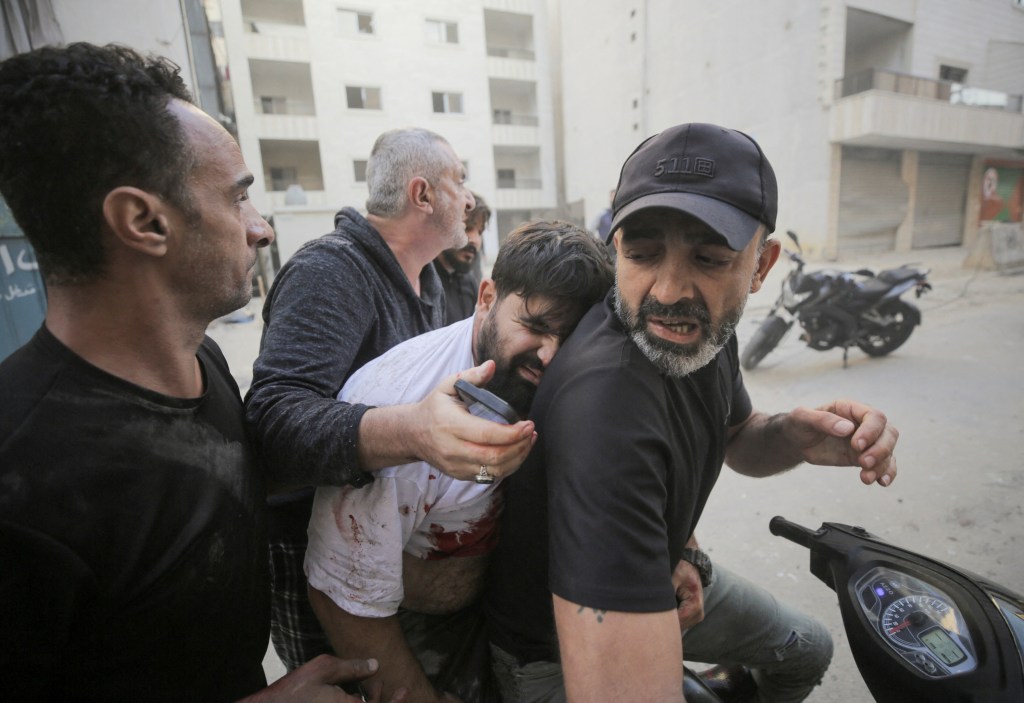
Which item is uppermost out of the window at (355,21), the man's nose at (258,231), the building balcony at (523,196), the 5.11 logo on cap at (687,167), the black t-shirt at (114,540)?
the window at (355,21)

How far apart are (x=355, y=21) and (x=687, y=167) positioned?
21.3 metres

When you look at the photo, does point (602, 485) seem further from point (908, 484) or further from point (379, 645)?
point (908, 484)

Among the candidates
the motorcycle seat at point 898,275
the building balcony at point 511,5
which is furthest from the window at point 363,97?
the motorcycle seat at point 898,275

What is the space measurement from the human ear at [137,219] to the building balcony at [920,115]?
17.1 m

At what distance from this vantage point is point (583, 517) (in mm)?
969

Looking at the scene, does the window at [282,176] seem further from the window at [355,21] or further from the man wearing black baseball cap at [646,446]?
the man wearing black baseball cap at [646,446]

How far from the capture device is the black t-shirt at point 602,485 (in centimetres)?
95

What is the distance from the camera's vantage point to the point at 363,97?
1925cm

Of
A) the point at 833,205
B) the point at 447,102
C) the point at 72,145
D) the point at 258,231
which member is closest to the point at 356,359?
the point at 258,231

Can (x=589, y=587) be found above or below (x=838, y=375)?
above

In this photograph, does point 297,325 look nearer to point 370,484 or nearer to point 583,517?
point 370,484

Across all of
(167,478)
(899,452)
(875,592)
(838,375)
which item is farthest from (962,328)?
(167,478)

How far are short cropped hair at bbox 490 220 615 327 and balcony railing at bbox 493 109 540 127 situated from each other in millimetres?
23604

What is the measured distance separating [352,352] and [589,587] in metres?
0.99
